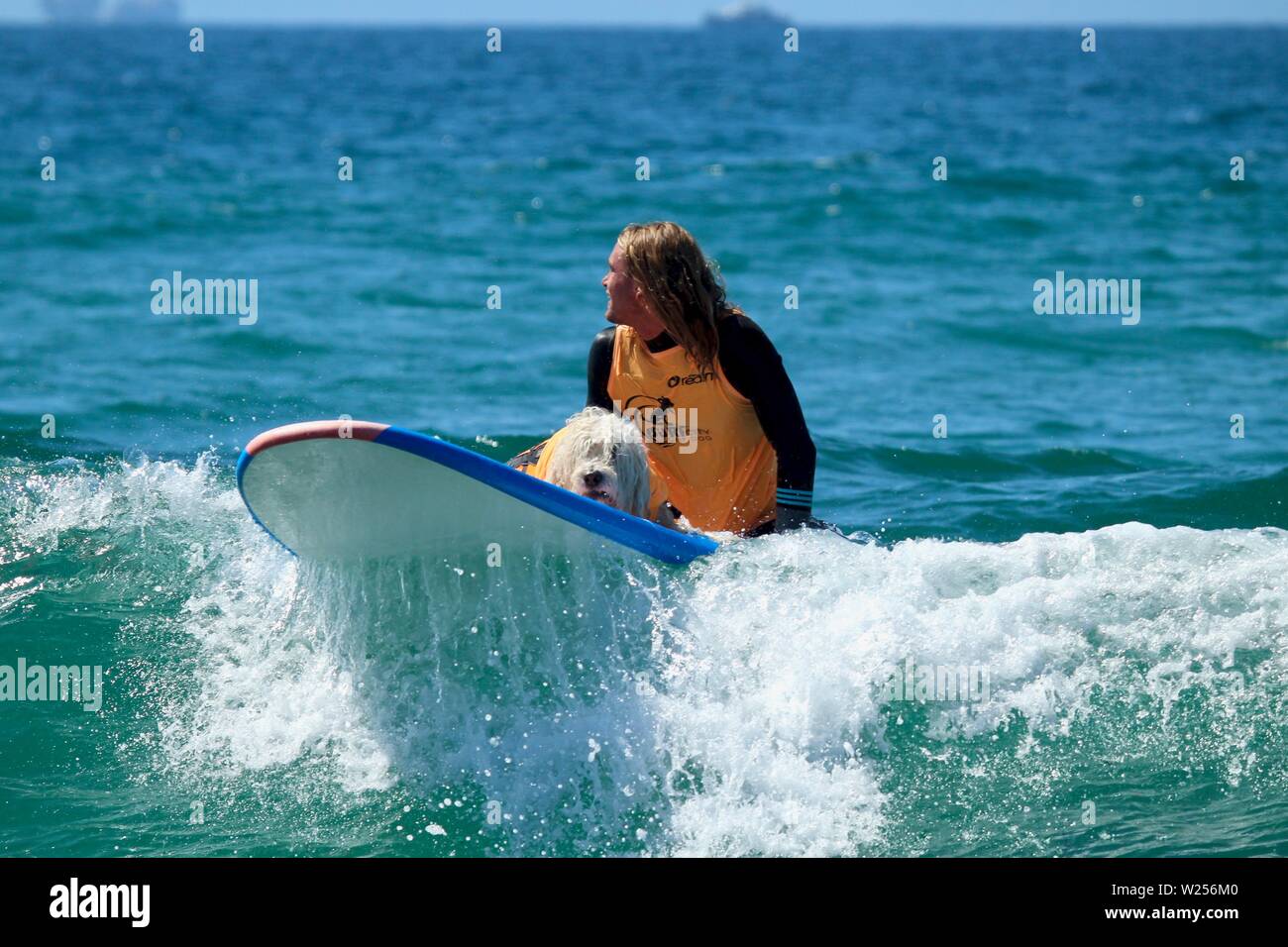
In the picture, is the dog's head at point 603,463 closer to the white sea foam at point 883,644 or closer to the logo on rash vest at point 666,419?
the white sea foam at point 883,644

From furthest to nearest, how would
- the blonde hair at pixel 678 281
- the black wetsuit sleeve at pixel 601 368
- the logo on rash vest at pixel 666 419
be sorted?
the black wetsuit sleeve at pixel 601 368
the logo on rash vest at pixel 666 419
the blonde hair at pixel 678 281

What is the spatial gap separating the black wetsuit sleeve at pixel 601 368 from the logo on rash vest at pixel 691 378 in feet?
0.97

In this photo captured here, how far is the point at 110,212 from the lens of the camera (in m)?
17.7

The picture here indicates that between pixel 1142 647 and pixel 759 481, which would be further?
pixel 759 481

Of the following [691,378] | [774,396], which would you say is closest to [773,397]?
[774,396]

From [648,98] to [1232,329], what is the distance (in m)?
29.9

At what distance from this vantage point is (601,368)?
5.87m

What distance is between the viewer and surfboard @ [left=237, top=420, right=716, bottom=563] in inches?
170

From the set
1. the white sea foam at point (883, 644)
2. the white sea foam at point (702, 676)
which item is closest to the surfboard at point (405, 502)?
the white sea foam at point (702, 676)

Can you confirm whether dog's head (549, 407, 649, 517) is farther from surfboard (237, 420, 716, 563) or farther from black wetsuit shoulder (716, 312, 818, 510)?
black wetsuit shoulder (716, 312, 818, 510)

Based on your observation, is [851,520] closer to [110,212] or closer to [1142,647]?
[1142,647]

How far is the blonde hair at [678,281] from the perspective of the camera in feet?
17.8

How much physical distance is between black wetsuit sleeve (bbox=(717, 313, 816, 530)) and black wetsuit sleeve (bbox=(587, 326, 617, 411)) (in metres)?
0.51
